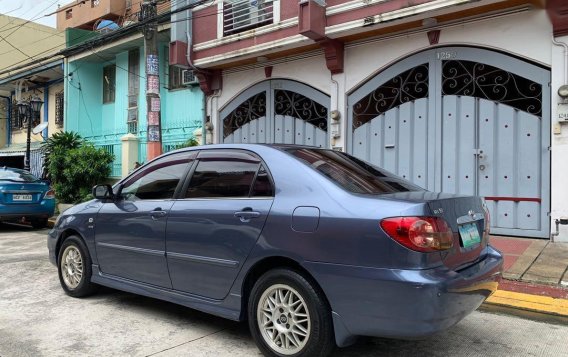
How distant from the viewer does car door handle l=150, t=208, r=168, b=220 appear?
4.15 m

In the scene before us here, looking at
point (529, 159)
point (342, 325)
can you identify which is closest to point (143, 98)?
point (529, 159)

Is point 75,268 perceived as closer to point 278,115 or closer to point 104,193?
point 104,193

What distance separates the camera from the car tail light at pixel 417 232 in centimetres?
288

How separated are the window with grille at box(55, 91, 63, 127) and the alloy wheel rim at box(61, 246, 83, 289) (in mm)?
16085

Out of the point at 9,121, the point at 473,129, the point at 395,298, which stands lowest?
the point at 395,298

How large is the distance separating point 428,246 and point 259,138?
8.81m

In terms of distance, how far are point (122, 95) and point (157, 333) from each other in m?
13.6

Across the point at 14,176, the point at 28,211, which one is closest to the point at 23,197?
the point at 28,211

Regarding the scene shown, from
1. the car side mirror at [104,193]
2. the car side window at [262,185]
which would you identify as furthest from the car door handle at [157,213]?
the car side window at [262,185]

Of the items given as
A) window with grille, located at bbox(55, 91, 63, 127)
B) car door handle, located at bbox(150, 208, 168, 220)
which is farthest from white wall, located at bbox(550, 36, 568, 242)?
window with grille, located at bbox(55, 91, 63, 127)

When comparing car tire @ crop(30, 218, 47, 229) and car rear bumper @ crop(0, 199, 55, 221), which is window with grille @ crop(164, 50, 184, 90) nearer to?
car rear bumper @ crop(0, 199, 55, 221)

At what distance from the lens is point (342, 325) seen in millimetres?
3039

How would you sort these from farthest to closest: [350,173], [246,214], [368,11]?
1. [368,11]
2. [350,173]
3. [246,214]

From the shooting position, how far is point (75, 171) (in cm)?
1337
